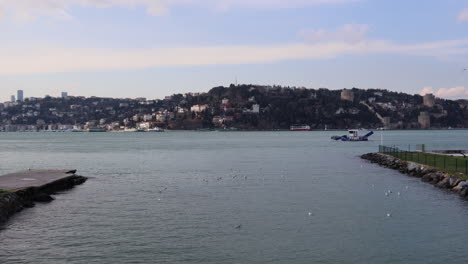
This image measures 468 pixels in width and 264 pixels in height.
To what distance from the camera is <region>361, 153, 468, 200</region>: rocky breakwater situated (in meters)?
34.8

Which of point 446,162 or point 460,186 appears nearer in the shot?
point 460,186

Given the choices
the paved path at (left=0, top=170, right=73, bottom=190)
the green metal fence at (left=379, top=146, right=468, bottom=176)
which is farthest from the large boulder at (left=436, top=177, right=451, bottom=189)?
the paved path at (left=0, top=170, right=73, bottom=190)

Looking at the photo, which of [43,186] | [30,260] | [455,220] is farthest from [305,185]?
[30,260]

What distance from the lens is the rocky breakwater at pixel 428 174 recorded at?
34.8 metres

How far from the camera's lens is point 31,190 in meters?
32.9

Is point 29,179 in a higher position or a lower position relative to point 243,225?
higher

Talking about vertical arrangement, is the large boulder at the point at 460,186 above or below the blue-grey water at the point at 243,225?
above

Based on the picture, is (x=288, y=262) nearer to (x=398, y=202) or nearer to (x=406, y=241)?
(x=406, y=241)

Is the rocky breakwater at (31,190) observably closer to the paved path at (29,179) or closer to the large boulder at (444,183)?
the paved path at (29,179)

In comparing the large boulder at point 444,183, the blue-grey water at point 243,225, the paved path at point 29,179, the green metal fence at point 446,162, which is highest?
the green metal fence at point 446,162

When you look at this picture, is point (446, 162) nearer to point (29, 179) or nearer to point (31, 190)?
point (29, 179)

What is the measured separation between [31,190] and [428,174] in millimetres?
28509

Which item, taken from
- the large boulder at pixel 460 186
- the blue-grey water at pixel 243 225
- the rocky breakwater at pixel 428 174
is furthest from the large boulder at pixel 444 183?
the large boulder at pixel 460 186

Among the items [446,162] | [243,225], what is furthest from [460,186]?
[243,225]
